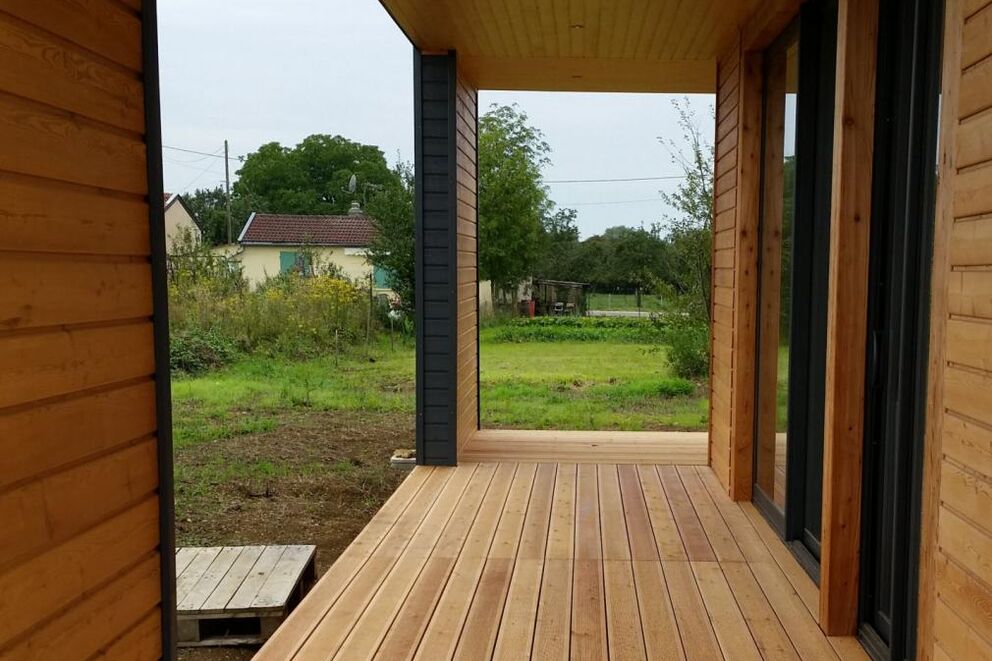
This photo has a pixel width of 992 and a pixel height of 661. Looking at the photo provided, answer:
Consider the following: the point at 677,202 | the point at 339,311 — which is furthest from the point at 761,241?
Result: the point at 339,311

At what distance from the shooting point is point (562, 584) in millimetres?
2814

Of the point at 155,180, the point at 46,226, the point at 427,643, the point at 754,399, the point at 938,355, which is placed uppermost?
the point at 155,180

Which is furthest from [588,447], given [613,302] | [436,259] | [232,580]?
[613,302]

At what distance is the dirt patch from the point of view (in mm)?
4270

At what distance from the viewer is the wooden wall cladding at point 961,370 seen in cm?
146

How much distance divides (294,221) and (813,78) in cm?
1916

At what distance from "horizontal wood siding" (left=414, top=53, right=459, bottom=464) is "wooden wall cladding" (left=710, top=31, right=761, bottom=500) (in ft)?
5.21

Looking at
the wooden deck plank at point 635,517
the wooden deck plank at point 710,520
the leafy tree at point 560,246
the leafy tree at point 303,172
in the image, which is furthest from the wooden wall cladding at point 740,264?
the leafy tree at point 303,172

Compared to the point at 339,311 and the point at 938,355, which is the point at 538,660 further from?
the point at 339,311

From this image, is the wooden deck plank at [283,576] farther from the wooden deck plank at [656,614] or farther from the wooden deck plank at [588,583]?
the wooden deck plank at [656,614]

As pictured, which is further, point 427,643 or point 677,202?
point 677,202

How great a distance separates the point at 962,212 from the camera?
5.13 feet

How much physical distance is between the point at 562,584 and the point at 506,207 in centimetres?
762

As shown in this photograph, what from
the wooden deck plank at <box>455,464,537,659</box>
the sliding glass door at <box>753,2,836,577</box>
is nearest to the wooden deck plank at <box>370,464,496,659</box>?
the wooden deck plank at <box>455,464,537,659</box>
